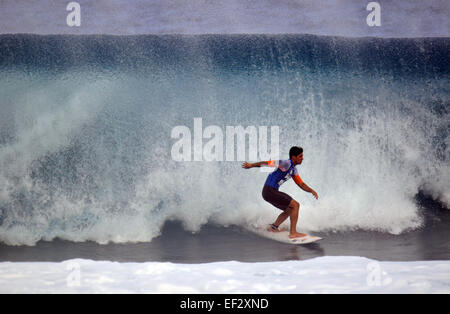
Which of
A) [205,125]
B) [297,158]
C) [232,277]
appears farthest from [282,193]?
[205,125]

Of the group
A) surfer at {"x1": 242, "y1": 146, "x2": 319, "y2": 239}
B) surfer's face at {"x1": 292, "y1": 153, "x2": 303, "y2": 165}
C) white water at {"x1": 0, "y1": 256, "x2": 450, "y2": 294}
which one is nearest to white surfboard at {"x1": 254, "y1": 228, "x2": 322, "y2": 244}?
surfer at {"x1": 242, "y1": 146, "x2": 319, "y2": 239}

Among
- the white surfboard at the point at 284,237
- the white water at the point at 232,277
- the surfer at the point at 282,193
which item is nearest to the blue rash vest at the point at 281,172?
the surfer at the point at 282,193

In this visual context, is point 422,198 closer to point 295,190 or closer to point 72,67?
point 295,190

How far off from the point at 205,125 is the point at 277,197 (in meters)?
2.73

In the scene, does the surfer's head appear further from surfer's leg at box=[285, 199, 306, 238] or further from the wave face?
the wave face

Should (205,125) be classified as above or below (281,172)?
above

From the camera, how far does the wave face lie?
5.78m

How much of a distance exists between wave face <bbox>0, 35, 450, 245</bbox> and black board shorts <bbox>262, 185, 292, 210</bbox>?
96 centimetres

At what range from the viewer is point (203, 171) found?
249 inches

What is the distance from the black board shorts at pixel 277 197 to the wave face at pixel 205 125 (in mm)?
957

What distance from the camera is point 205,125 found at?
715cm

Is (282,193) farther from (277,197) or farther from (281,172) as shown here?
(281,172)

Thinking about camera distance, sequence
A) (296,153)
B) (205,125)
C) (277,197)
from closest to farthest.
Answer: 1. (296,153)
2. (277,197)
3. (205,125)
